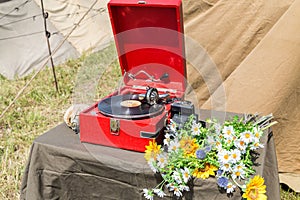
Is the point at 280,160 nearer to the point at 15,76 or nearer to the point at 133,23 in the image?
the point at 133,23

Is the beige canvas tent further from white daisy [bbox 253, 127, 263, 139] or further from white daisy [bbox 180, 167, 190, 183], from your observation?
white daisy [bbox 180, 167, 190, 183]

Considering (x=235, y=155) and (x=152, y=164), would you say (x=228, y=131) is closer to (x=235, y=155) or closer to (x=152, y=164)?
(x=235, y=155)

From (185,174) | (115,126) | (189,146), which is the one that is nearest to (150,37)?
(115,126)

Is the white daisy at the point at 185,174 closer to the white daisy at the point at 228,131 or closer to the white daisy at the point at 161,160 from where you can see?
the white daisy at the point at 161,160

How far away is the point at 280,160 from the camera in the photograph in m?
2.46

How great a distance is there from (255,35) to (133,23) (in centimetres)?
103

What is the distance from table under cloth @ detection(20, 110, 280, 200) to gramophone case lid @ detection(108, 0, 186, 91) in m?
0.34

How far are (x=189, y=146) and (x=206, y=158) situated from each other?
0.26ft

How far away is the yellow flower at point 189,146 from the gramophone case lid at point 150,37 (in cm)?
47

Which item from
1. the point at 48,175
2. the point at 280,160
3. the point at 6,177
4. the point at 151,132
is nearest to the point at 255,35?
the point at 280,160

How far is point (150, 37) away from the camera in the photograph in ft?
6.01

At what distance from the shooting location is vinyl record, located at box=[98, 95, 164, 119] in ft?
5.02

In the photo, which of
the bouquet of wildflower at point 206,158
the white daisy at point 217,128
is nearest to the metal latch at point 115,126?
the bouquet of wildflower at point 206,158

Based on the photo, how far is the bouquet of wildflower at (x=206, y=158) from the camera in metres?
1.33
